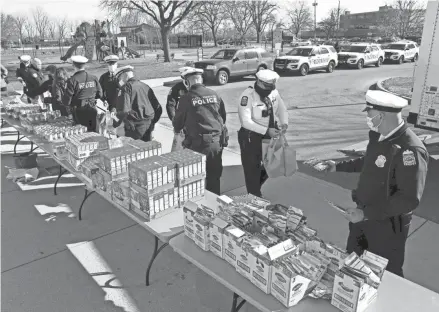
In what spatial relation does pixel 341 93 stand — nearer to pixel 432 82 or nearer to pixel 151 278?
pixel 432 82

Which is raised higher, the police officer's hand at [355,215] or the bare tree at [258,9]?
the bare tree at [258,9]

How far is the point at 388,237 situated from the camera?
9.43 feet

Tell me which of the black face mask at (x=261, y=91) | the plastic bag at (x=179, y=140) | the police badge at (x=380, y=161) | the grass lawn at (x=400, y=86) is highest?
the black face mask at (x=261, y=91)

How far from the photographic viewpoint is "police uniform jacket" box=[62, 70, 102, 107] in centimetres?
653

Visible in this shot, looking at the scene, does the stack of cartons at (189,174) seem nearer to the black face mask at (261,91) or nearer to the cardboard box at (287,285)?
the black face mask at (261,91)

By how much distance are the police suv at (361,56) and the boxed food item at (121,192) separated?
23776 mm

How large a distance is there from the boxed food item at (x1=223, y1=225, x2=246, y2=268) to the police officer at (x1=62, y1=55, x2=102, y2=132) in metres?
4.99

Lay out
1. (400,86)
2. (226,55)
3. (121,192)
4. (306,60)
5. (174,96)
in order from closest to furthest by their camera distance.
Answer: (121,192) → (174,96) → (400,86) → (226,55) → (306,60)

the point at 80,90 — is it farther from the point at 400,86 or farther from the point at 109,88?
the point at 400,86

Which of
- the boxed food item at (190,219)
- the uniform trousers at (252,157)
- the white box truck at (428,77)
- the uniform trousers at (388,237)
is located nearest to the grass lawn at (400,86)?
the white box truck at (428,77)

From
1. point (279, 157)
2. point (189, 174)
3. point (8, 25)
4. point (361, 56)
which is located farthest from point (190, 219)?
point (8, 25)

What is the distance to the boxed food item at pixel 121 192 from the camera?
3688 mm

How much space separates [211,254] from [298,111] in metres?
9.87

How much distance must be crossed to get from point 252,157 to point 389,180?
2403mm
